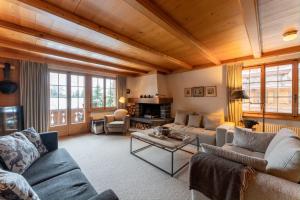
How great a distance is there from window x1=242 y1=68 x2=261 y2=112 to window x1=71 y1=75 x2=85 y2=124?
5.16 meters

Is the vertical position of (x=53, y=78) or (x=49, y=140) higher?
(x=53, y=78)

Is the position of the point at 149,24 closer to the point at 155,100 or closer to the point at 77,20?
the point at 77,20

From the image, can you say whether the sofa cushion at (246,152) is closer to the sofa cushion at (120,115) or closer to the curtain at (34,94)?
Answer: the sofa cushion at (120,115)

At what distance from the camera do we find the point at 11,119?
3.39 meters

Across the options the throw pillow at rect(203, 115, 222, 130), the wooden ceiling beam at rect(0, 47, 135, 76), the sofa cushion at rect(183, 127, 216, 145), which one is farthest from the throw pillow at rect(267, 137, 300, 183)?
the wooden ceiling beam at rect(0, 47, 135, 76)

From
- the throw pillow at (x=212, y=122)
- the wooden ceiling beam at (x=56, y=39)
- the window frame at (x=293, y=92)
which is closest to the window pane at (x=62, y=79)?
the wooden ceiling beam at (x=56, y=39)

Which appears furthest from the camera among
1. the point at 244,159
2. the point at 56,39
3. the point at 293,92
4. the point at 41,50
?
the point at 293,92

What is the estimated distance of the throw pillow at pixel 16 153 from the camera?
148 cm

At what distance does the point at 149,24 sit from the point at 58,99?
3908 mm

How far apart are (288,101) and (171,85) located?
10.9ft

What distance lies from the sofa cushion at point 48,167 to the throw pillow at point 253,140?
2.51m

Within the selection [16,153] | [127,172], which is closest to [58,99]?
[16,153]

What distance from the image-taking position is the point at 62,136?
451cm

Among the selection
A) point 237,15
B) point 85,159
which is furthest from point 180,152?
point 237,15
